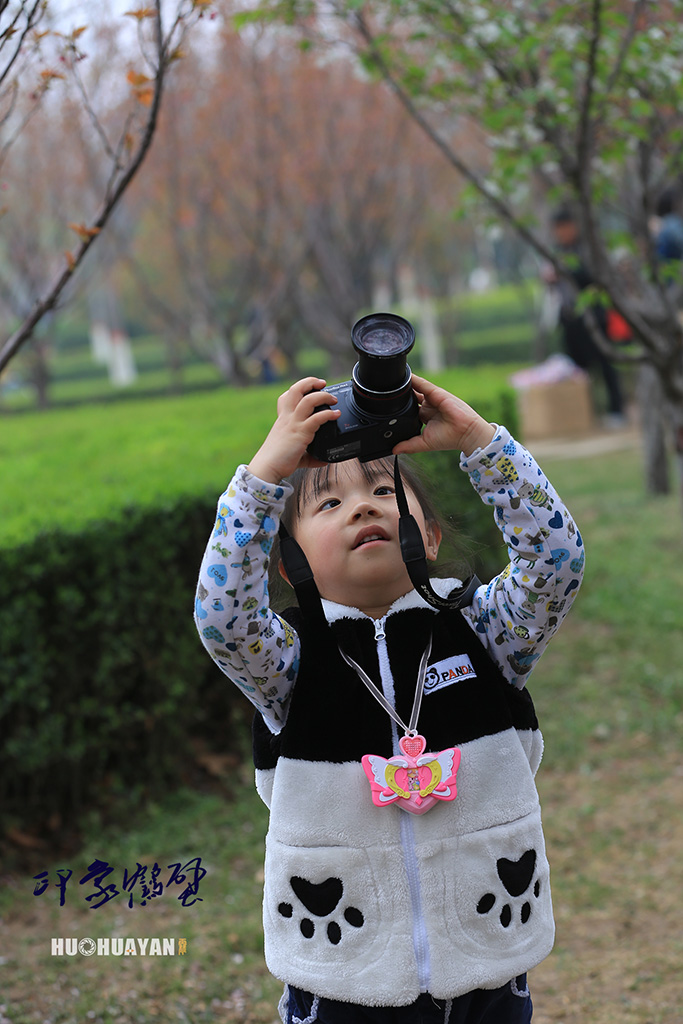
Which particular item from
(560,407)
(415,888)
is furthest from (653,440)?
(415,888)

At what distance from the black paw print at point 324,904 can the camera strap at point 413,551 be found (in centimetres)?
50

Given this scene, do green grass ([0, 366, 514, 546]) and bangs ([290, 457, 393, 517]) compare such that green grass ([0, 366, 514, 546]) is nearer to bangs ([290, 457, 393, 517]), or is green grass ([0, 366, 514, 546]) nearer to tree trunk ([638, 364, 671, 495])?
tree trunk ([638, 364, 671, 495])

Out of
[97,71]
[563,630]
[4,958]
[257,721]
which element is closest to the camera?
[257,721]

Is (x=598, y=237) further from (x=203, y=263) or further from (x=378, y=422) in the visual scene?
(x=203, y=263)

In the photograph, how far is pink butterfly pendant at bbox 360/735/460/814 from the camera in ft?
5.80

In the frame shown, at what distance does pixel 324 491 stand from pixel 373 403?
0.78ft

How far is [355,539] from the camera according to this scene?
72.4 inches

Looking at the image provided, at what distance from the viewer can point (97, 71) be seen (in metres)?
11.0

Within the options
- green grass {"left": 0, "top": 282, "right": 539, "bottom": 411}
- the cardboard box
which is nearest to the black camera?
the cardboard box

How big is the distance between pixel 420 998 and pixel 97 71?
11.0 m

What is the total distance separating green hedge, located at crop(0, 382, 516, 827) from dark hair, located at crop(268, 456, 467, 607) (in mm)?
1455

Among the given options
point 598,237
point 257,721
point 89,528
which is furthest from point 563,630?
point 257,721

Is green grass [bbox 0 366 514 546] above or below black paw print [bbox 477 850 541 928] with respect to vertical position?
below

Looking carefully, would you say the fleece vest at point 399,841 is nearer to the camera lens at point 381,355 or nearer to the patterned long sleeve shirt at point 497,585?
the patterned long sleeve shirt at point 497,585
